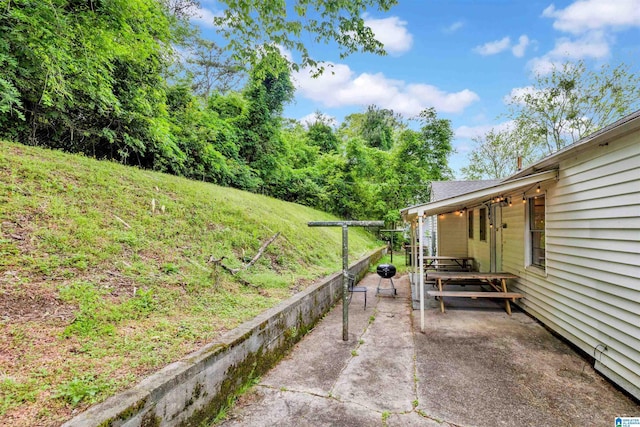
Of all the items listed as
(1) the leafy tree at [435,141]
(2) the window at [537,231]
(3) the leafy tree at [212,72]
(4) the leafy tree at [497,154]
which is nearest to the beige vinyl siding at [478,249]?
(2) the window at [537,231]

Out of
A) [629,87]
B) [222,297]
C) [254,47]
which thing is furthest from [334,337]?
[629,87]

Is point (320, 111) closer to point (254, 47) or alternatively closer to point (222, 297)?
point (254, 47)

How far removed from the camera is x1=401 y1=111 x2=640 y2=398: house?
2.90 m

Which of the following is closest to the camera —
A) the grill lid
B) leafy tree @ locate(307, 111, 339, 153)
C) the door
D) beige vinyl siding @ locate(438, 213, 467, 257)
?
the door

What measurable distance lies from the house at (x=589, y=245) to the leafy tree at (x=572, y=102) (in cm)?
1716

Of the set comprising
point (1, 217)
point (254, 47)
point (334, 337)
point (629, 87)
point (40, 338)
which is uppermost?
point (629, 87)

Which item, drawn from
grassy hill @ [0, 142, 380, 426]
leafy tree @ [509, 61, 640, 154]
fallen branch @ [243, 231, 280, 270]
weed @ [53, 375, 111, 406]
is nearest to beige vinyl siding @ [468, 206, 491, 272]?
grassy hill @ [0, 142, 380, 426]

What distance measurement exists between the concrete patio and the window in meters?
1.16

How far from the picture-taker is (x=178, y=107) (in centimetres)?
989

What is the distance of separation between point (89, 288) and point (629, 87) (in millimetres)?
24848

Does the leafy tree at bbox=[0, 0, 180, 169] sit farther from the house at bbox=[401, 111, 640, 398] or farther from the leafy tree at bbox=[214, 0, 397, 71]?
the house at bbox=[401, 111, 640, 398]

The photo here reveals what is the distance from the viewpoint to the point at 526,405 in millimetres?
2666

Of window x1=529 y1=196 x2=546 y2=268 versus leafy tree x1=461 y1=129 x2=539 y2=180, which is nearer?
window x1=529 y1=196 x2=546 y2=268

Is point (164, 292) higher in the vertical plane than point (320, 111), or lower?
lower
